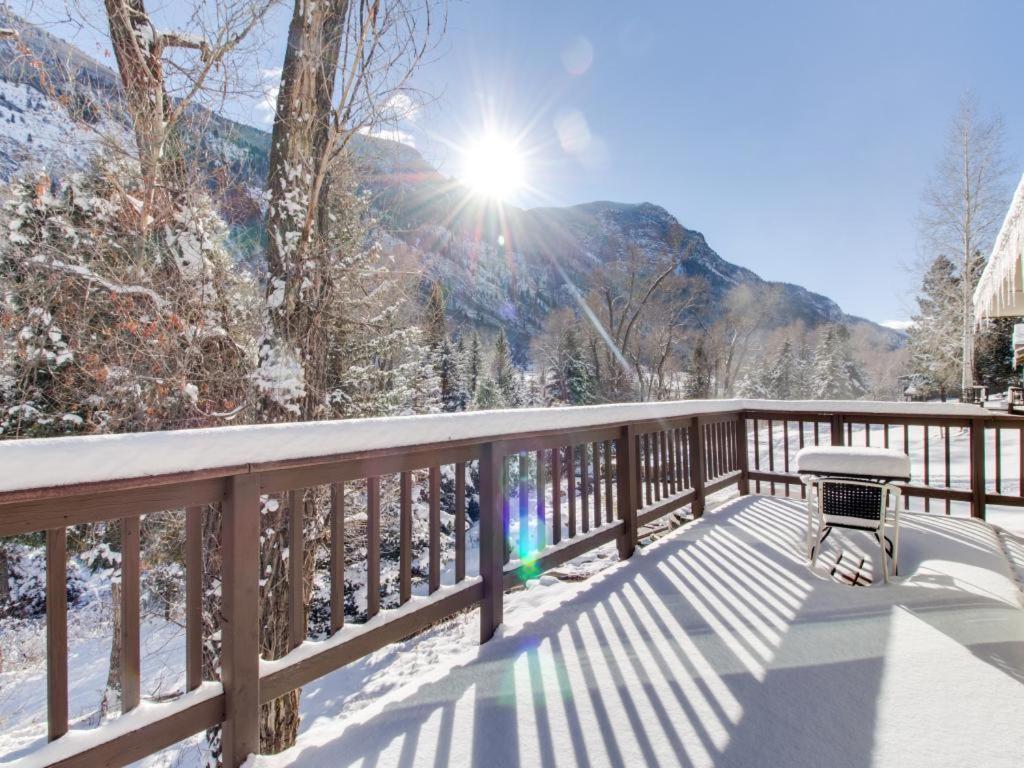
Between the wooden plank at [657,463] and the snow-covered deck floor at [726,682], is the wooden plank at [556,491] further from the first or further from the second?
the wooden plank at [657,463]

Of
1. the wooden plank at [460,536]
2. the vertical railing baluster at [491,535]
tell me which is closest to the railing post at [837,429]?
the vertical railing baluster at [491,535]

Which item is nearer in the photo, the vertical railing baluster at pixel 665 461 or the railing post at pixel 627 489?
the railing post at pixel 627 489

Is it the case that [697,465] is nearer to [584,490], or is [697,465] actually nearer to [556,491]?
[584,490]

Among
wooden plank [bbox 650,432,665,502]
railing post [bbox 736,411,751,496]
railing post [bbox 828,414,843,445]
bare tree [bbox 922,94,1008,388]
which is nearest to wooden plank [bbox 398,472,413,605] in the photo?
wooden plank [bbox 650,432,665,502]

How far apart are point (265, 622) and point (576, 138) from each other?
Result: 14.0 metres

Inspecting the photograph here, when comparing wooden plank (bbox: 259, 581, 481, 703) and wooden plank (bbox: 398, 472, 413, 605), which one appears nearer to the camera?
wooden plank (bbox: 259, 581, 481, 703)

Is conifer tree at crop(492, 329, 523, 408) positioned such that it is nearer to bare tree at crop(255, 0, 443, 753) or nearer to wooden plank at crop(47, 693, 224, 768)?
bare tree at crop(255, 0, 443, 753)

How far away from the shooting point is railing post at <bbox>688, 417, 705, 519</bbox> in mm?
4223

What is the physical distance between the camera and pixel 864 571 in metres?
2.93

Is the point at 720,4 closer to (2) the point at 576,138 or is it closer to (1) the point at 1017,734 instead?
(2) the point at 576,138

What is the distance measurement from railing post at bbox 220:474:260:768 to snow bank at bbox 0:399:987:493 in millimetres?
130

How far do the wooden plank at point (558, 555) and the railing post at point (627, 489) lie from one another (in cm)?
8

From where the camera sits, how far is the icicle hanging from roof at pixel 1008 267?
291cm

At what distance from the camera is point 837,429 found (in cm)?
481
